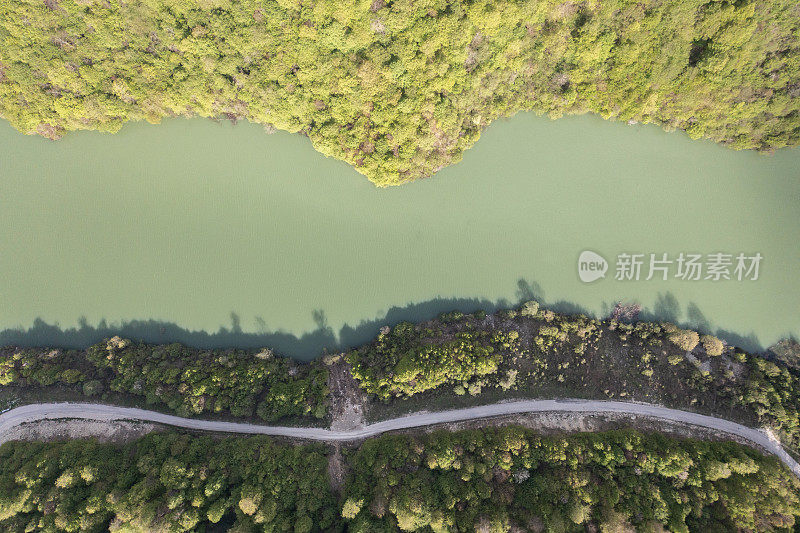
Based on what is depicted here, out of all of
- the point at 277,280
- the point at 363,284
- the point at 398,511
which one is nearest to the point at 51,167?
the point at 277,280

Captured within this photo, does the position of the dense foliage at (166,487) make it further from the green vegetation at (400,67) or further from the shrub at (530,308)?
the green vegetation at (400,67)

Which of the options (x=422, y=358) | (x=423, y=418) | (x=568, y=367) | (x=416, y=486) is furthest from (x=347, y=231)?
(x=568, y=367)

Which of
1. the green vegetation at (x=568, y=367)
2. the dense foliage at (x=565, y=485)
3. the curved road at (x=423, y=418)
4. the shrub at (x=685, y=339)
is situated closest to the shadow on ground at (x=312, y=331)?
the green vegetation at (x=568, y=367)

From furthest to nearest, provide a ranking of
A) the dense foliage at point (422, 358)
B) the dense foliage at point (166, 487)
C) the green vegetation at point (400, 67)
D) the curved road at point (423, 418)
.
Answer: the curved road at point (423, 418) → the dense foliage at point (422, 358) → the green vegetation at point (400, 67) → the dense foliage at point (166, 487)

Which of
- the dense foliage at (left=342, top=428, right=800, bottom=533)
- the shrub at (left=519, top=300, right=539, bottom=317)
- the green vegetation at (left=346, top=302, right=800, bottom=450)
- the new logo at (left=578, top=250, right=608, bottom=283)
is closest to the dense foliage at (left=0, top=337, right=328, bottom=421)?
the green vegetation at (left=346, top=302, right=800, bottom=450)

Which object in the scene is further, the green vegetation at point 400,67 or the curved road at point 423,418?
the curved road at point 423,418

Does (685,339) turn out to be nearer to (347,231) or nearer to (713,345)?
(713,345)

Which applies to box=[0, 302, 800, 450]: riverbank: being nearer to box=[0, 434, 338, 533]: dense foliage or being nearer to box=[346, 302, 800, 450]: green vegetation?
box=[346, 302, 800, 450]: green vegetation
